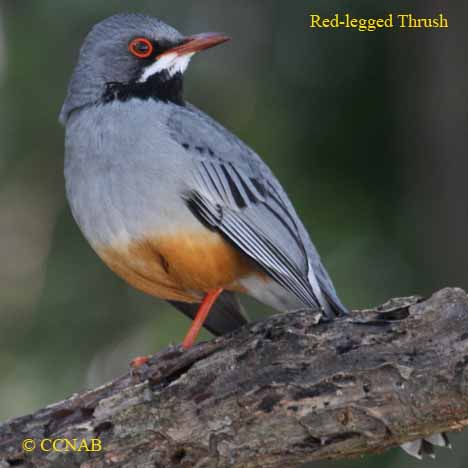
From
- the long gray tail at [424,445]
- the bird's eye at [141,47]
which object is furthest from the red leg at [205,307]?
the bird's eye at [141,47]

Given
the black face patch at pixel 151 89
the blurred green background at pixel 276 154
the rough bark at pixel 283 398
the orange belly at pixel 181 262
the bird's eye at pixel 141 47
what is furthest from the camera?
the blurred green background at pixel 276 154

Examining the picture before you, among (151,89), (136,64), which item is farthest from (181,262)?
(136,64)

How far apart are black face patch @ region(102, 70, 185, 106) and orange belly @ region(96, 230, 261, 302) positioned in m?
1.18

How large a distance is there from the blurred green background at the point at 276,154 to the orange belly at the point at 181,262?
85.4 inches

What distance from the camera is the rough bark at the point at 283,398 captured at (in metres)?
5.51

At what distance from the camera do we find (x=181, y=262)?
665cm

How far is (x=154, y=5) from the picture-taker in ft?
32.6

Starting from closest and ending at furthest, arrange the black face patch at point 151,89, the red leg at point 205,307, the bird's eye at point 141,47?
the red leg at point 205,307
the black face patch at point 151,89
the bird's eye at point 141,47

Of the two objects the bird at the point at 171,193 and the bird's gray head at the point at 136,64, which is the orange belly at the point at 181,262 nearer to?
the bird at the point at 171,193

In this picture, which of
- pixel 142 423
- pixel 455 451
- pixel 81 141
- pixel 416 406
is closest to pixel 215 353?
pixel 142 423

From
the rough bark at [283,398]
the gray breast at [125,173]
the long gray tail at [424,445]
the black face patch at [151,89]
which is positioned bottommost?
the long gray tail at [424,445]

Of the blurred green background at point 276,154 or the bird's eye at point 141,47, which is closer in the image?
the bird's eye at point 141,47

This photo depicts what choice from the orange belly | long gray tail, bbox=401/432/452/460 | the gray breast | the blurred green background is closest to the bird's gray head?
the gray breast

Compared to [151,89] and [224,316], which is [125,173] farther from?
[224,316]
